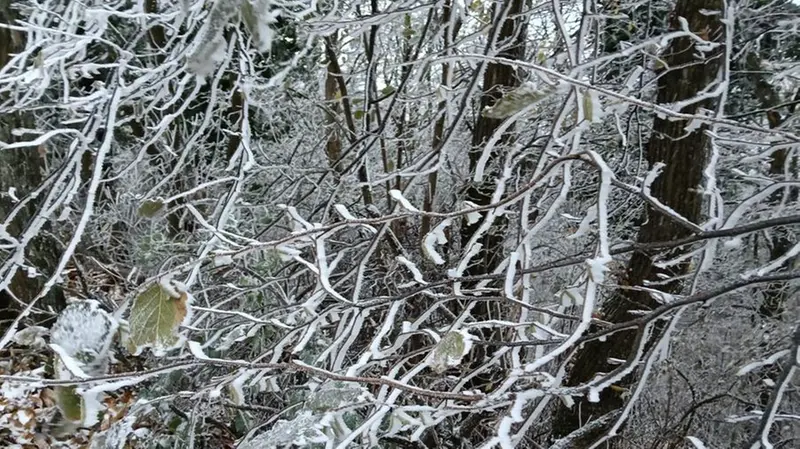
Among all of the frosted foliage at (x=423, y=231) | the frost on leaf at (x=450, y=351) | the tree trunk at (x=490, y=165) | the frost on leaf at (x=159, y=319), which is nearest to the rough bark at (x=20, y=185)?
the frosted foliage at (x=423, y=231)

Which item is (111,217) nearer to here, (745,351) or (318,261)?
(318,261)

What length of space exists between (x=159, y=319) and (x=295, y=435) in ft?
1.41

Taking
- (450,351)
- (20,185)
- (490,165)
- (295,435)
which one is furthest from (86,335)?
(20,185)

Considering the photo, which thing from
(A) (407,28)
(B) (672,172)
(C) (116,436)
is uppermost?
(A) (407,28)

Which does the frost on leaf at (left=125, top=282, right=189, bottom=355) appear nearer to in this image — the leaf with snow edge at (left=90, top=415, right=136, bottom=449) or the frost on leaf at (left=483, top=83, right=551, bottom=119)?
the frost on leaf at (left=483, top=83, right=551, bottom=119)

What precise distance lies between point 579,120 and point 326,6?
2.01 m

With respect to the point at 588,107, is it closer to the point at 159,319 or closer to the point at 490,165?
the point at 159,319

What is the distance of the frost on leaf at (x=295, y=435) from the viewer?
138cm

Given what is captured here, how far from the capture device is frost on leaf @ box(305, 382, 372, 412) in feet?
4.99

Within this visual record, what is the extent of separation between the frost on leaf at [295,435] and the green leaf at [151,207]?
2.14 ft

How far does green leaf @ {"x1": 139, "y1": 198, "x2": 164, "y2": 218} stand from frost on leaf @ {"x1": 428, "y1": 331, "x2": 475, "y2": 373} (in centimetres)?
83

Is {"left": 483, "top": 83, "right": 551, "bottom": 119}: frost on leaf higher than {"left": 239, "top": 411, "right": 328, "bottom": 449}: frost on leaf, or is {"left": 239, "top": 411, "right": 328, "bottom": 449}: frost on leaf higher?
{"left": 483, "top": 83, "right": 551, "bottom": 119}: frost on leaf

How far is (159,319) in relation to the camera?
117 cm

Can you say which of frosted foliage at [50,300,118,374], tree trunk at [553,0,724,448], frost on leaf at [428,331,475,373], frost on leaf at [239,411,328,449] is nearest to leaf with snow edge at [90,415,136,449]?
frost on leaf at [239,411,328,449]
